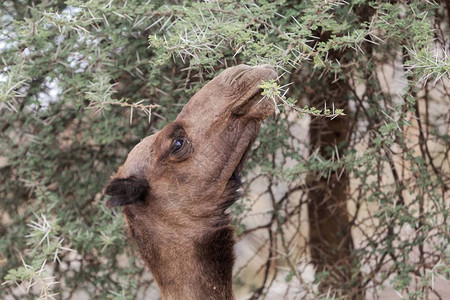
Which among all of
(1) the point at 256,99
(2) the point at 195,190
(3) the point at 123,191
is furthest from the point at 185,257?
(1) the point at 256,99

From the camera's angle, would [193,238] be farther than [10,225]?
No

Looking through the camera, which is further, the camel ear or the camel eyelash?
the camel eyelash

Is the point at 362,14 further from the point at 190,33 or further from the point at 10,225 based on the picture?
the point at 10,225

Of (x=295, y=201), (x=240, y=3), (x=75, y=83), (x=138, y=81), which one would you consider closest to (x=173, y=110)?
(x=138, y=81)

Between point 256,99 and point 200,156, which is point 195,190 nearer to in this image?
point 200,156

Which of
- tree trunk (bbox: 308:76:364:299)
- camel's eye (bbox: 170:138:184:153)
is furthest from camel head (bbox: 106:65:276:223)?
tree trunk (bbox: 308:76:364:299)

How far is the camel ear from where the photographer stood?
324 cm

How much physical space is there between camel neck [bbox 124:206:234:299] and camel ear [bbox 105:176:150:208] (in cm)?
14

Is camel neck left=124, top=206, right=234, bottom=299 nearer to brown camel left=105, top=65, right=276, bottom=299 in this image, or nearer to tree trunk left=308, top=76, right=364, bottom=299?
brown camel left=105, top=65, right=276, bottom=299

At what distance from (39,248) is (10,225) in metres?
1.41

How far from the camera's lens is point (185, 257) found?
3348 mm

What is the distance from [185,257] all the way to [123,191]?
1.40 ft

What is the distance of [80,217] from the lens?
5328 millimetres

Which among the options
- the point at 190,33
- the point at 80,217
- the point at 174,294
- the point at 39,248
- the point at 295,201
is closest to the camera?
the point at 174,294
